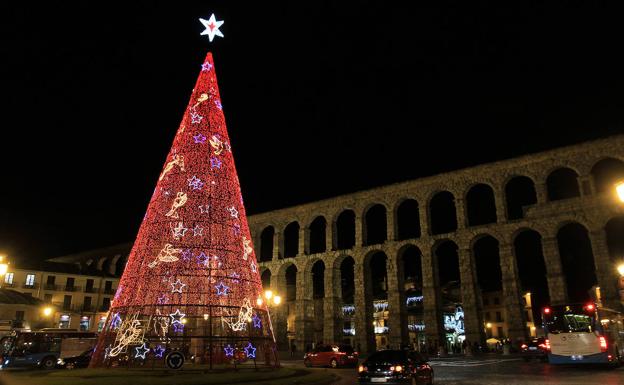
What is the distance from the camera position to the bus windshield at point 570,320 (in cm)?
1808

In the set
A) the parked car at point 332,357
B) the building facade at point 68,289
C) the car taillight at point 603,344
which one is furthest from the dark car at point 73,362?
the building facade at point 68,289

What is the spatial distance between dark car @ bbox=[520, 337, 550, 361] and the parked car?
9032 mm

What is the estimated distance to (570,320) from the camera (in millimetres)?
18500

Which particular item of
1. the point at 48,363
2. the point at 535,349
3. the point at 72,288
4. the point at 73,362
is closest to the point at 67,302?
the point at 72,288

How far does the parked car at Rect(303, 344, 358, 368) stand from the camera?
23.8m

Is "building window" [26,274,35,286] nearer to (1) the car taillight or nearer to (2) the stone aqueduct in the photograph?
(2) the stone aqueduct

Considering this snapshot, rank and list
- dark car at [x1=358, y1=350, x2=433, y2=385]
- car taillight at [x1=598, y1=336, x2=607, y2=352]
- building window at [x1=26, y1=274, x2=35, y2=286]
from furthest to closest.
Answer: building window at [x1=26, y1=274, x2=35, y2=286]
car taillight at [x1=598, y1=336, x2=607, y2=352]
dark car at [x1=358, y1=350, x2=433, y2=385]

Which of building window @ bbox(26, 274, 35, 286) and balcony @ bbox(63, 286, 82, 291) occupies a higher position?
building window @ bbox(26, 274, 35, 286)

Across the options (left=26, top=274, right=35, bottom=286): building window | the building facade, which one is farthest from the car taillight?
(left=26, top=274, right=35, bottom=286): building window

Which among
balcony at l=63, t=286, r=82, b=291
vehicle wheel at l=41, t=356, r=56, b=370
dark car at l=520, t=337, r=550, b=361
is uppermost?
balcony at l=63, t=286, r=82, b=291

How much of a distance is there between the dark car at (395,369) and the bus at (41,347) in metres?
16.9

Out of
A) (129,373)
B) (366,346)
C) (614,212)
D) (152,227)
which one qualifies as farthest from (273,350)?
(614,212)

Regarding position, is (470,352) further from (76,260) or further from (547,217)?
(76,260)

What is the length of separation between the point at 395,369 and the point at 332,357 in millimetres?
11983
